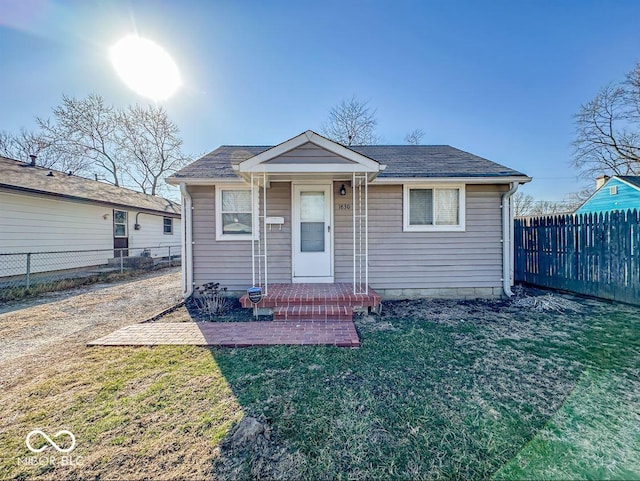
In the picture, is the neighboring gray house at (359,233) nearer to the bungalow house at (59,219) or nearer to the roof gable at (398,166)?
the roof gable at (398,166)

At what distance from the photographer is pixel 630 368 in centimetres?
302

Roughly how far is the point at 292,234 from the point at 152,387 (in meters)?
3.88

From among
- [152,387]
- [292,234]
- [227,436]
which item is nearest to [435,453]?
[227,436]

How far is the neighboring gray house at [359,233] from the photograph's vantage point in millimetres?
6016

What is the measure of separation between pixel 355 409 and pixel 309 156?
3899 mm

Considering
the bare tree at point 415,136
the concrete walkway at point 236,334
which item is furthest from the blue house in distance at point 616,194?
the concrete walkway at point 236,334

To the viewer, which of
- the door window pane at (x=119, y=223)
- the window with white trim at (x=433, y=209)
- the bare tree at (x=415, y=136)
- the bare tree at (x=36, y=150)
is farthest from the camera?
the bare tree at (x=415, y=136)

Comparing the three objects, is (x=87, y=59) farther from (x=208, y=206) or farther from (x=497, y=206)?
(x=497, y=206)

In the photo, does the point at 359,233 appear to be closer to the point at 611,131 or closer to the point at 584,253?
the point at 584,253

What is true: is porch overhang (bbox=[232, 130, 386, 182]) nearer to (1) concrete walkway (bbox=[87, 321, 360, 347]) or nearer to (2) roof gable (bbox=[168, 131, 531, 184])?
(2) roof gable (bbox=[168, 131, 531, 184])

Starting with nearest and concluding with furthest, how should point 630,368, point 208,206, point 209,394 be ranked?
point 209,394, point 630,368, point 208,206

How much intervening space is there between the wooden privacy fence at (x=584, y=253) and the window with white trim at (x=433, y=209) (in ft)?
8.89

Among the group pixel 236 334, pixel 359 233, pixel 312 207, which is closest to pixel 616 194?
pixel 359 233

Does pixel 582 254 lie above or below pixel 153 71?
below
